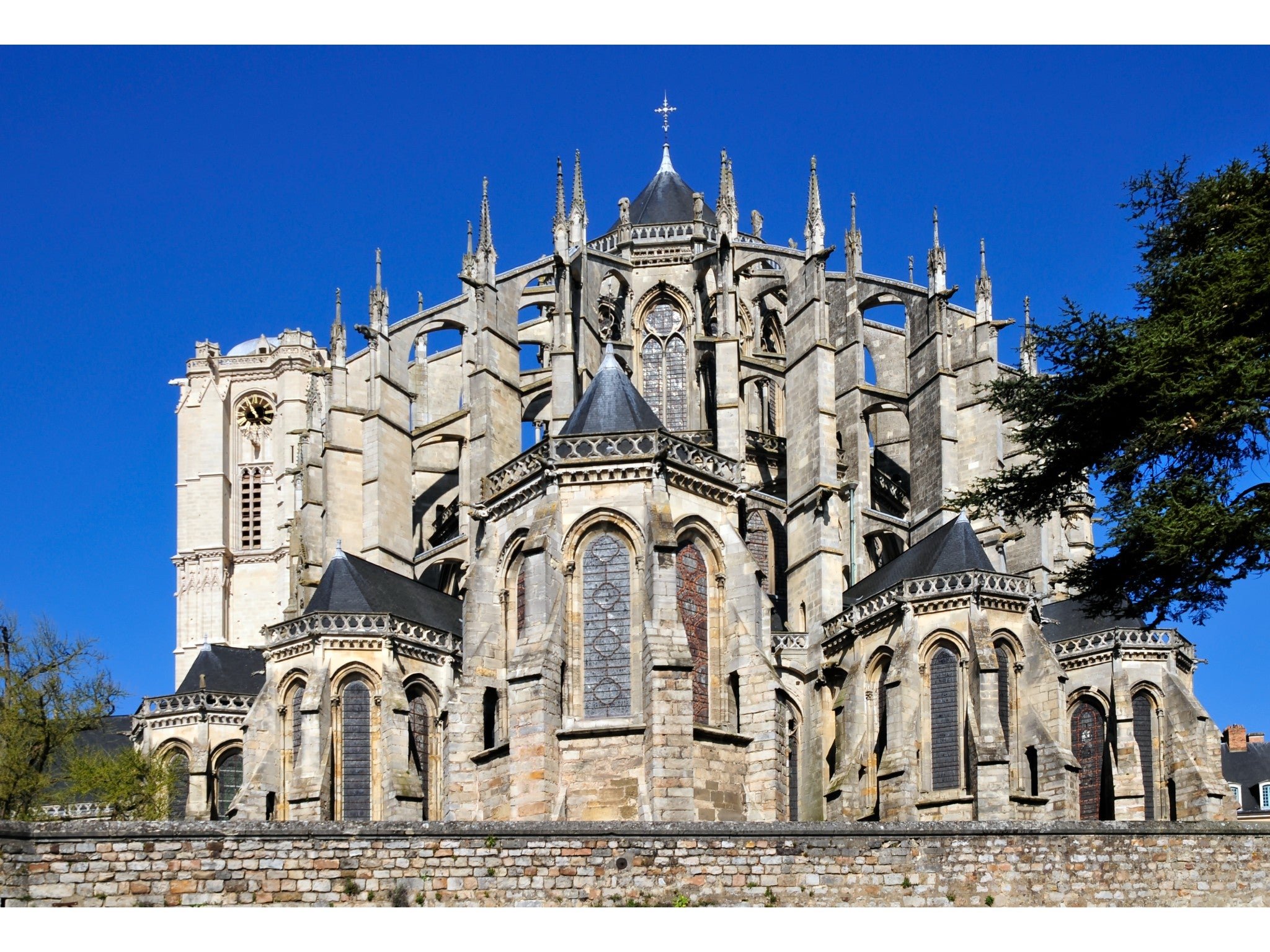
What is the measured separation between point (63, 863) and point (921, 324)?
28663mm

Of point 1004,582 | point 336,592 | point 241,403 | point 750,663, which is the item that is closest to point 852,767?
point 1004,582

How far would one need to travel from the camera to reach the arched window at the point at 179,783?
41.0 meters

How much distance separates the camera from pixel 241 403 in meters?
73.9

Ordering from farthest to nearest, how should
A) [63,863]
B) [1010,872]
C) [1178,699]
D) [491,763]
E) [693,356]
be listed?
[693,356], [1178,699], [491,763], [1010,872], [63,863]

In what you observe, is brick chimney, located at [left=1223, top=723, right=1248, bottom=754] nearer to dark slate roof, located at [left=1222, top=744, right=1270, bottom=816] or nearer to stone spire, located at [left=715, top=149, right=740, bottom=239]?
dark slate roof, located at [left=1222, top=744, right=1270, bottom=816]

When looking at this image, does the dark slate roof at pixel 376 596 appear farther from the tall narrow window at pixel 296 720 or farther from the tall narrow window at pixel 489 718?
the tall narrow window at pixel 489 718

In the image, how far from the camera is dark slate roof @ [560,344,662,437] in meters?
Result: 29.8

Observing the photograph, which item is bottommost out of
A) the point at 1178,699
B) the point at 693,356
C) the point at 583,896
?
the point at 583,896

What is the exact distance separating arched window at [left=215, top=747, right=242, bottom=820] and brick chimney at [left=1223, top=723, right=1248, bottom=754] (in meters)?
36.7

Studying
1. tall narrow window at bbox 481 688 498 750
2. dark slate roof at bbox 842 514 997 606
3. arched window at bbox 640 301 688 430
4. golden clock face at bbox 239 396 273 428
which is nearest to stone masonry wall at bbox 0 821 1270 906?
tall narrow window at bbox 481 688 498 750

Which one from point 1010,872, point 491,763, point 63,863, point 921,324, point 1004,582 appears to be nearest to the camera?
point 63,863

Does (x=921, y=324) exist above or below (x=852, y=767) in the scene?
above

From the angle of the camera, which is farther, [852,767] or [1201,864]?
[852,767]

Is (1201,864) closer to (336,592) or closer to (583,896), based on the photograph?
(583,896)
